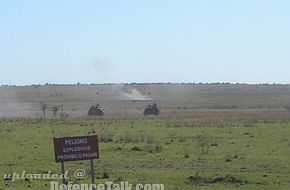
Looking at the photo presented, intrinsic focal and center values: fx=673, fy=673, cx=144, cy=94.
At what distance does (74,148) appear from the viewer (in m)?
19.2

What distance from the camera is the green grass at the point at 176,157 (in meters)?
25.3

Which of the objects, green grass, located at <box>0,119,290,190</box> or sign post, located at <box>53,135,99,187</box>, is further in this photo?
green grass, located at <box>0,119,290,190</box>

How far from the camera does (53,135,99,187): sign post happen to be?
1897 cm

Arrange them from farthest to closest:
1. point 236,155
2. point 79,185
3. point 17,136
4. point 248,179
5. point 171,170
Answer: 1. point 17,136
2. point 236,155
3. point 171,170
4. point 248,179
5. point 79,185

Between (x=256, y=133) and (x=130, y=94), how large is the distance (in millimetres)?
144740

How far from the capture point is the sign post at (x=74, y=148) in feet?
62.2

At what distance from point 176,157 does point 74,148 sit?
46.5ft

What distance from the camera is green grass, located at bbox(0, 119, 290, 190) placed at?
25312 mm

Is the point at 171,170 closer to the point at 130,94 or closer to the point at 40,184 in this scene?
the point at 40,184

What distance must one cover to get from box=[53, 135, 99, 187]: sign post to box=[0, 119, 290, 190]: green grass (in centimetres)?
426

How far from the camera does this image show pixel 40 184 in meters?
23.8

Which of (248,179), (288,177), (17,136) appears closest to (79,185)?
(248,179)

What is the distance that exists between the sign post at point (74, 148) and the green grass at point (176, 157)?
4.26 meters

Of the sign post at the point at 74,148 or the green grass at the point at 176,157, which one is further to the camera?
the green grass at the point at 176,157
